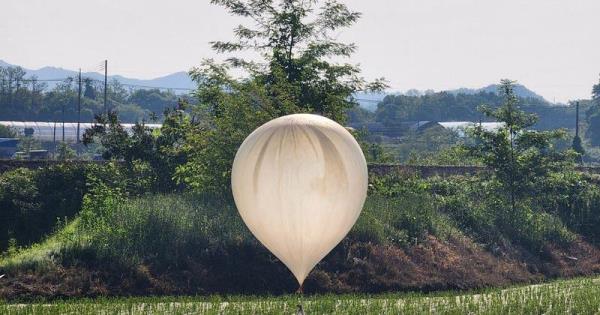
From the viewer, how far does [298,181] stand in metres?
13.6

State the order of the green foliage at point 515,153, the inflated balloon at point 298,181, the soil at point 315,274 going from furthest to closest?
1. the green foliage at point 515,153
2. the soil at point 315,274
3. the inflated balloon at point 298,181

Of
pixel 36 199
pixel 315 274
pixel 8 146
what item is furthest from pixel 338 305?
pixel 8 146

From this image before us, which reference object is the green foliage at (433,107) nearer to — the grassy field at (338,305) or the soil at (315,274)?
the soil at (315,274)

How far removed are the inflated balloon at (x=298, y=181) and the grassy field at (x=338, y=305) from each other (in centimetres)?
472

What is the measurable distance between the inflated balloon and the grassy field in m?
4.72

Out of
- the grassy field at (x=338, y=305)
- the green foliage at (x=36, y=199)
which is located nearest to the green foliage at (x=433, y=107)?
the green foliage at (x=36, y=199)

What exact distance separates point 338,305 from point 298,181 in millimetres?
6488

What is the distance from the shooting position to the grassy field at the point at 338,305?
1841cm

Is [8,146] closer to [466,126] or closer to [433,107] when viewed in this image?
[466,126]

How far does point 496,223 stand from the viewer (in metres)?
31.7

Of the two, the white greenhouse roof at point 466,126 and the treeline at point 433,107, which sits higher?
the treeline at point 433,107

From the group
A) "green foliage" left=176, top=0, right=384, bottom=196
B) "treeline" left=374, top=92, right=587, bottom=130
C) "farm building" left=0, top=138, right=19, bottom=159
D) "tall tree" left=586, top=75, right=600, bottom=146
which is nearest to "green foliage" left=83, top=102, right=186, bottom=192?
"green foliage" left=176, top=0, right=384, bottom=196

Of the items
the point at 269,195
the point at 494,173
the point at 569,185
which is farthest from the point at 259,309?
the point at 569,185

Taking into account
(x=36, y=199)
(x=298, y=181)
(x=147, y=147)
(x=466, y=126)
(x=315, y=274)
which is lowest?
(x=315, y=274)
